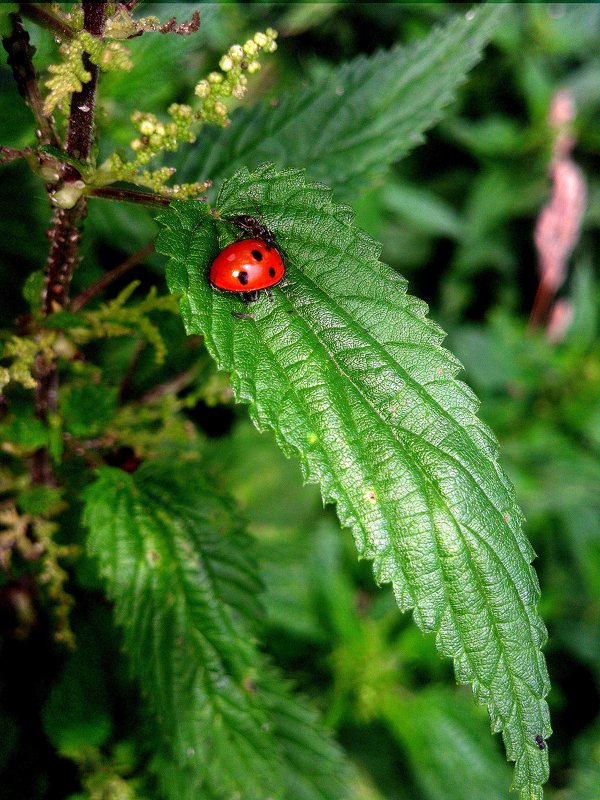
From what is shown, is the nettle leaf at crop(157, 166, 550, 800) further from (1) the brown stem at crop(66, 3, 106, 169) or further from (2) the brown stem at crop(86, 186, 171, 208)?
(1) the brown stem at crop(66, 3, 106, 169)

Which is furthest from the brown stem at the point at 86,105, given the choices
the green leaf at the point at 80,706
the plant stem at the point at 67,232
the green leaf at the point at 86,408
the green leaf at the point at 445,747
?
the green leaf at the point at 445,747

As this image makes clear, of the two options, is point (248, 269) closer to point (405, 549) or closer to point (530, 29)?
point (405, 549)

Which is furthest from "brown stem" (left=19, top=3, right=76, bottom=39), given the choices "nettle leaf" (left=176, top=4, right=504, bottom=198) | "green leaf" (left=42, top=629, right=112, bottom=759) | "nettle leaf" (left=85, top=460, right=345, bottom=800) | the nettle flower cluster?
"green leaf" (left=42, top=629, right=112, bottom=759)

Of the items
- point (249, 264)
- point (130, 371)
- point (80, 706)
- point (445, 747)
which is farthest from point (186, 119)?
point (445, 747)

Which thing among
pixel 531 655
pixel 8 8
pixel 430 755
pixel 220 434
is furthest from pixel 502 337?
pixel 8 8

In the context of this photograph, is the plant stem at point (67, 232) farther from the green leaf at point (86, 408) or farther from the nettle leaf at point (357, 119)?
the nettle leaf at point (357, 119)

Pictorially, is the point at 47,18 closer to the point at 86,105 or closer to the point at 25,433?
the point at 86,105
